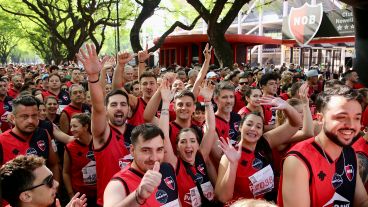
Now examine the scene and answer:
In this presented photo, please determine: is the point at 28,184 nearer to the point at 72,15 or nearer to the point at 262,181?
the point at 262,181

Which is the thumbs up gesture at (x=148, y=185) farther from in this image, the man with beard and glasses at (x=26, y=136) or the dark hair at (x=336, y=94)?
the man with beard and glasses at (x=26, y=136)

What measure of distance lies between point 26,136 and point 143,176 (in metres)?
2.17

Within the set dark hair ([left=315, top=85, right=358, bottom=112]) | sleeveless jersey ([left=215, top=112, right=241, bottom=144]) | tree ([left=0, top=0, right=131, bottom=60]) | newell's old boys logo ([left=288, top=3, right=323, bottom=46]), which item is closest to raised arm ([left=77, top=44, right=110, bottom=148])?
sleeveless jersey ([left=215, top=112, right=241, bottom=144])

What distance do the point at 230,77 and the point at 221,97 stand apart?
4.47 metres

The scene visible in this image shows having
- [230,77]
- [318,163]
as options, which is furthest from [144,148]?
[230,77]

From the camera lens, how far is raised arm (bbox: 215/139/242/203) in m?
3.18

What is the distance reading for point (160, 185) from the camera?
9.66 ft

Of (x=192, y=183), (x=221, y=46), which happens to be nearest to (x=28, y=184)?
(x=192, y=183)

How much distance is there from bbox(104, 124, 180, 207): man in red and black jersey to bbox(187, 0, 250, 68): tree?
9566mm

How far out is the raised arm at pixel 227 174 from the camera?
10.4 feet

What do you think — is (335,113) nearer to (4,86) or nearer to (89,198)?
(89,198)

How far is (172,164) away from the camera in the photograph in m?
3.43

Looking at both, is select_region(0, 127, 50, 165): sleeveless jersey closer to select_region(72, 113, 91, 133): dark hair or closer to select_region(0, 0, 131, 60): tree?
select_region(72, 113, 91, 133): dark hair

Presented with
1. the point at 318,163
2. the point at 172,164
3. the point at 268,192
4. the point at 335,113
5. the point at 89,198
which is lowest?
the point at 89,198
